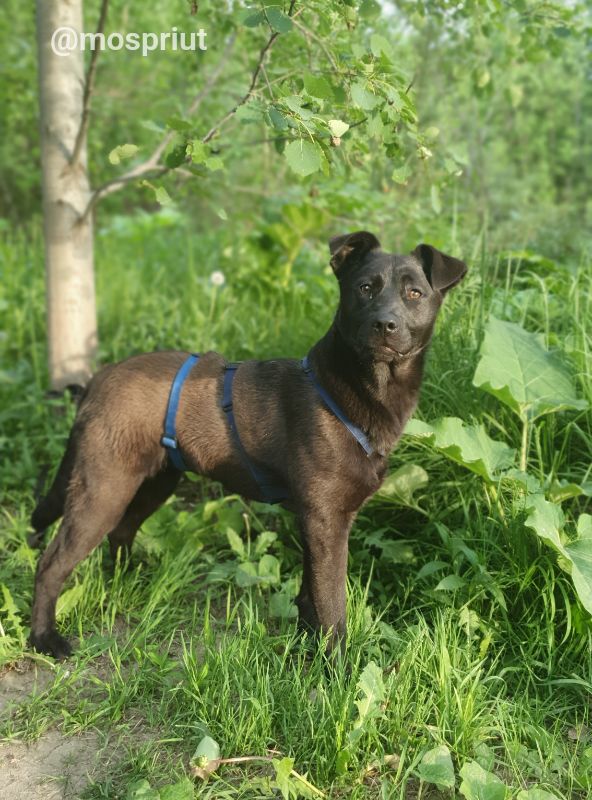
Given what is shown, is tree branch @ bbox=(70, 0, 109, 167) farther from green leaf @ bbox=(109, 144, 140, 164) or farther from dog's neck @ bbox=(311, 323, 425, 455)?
dog's neck @ bbox=(311, 323, 425, 455)

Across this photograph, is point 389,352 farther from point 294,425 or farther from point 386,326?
point 294,425

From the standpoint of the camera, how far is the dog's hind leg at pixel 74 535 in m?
2.93

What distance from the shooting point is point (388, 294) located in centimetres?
281

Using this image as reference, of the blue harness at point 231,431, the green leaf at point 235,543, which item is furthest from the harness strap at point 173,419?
the green leaf at point 235,543

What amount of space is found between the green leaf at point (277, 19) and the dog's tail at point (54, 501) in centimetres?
159

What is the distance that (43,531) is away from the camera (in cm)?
341

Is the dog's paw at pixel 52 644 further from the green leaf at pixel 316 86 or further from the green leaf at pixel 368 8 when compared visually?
the green leaf at pixel 368 8

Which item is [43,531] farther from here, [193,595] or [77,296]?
[77,296]

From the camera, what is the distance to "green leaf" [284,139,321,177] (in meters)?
2.56

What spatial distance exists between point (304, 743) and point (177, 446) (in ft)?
3.83

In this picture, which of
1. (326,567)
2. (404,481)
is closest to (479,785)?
(326,567)

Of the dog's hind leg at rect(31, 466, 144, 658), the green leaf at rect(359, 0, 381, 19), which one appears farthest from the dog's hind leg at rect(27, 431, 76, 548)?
the green leaf at rect(359, 0, 381, 19)

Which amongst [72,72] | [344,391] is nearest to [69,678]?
[344,391]

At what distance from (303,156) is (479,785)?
1.97 metres
